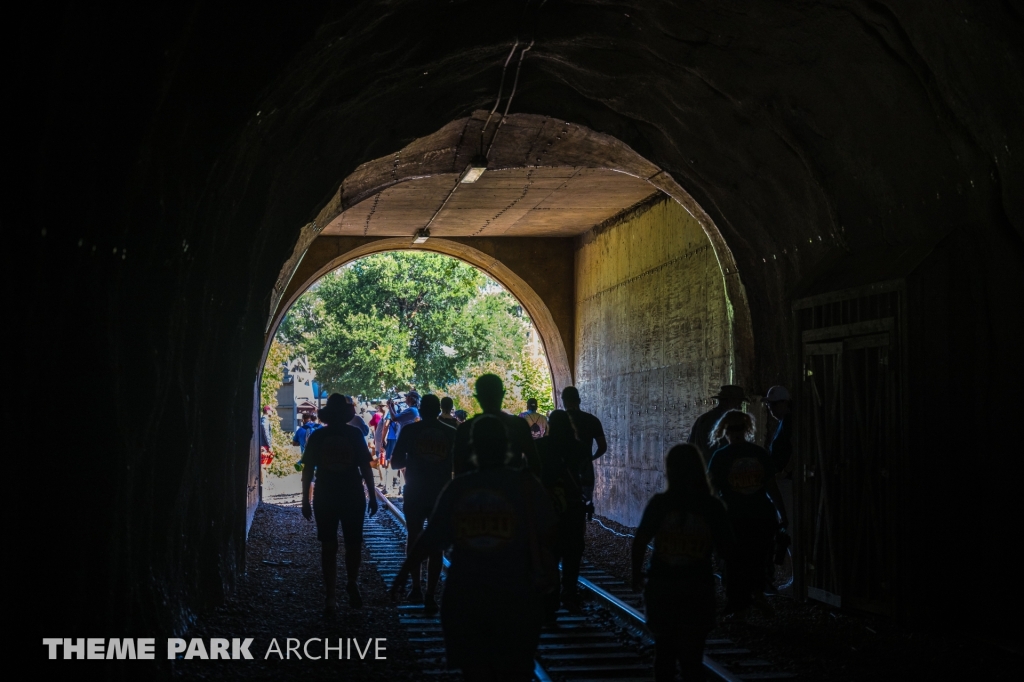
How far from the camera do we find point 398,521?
58.1 ft

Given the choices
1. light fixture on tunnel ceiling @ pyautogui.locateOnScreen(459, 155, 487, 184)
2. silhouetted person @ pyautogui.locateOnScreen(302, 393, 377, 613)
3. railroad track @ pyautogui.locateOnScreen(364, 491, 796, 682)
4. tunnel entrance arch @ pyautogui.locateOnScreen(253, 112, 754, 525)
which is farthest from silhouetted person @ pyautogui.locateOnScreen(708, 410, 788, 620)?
light fixture on tunnel ceiling @ pyautogui.locateOnScreen(459, 155, 487, 184)

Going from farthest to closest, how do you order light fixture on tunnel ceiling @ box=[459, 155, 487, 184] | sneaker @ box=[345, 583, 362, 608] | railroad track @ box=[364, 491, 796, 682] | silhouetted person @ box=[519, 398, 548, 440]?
silhouetted person @ box=[519, 398, 548, 440], light fixture on tunnel ceiling @ box=[459, 155, 487, 184], sneaker @ box=[345, 583, 362, 608], railroad track @ box=[364, 491, 796, 682]

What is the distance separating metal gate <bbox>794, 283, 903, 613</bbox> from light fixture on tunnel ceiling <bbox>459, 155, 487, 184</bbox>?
16.0 feet

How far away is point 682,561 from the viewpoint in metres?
5.22

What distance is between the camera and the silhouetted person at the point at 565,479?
338 inches

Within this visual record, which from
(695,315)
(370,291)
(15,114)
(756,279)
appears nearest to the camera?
(15,114)

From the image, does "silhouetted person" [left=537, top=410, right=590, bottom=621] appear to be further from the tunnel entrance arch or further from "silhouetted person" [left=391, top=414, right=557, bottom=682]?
the tunnel entrance arch

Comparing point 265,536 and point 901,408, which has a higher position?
point 901,408

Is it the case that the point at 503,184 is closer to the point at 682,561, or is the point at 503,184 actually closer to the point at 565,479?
the point at 565,479

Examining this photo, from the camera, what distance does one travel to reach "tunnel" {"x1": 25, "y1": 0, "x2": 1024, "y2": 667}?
4.71 m

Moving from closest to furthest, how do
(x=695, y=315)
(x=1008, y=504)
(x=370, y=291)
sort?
(x=1008, y=504) < (x=695, y=315) < (x=370, y=291)

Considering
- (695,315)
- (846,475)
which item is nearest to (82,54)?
(846,475)

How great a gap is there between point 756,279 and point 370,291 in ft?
109

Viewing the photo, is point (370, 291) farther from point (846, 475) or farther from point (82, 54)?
point (82, 54)
